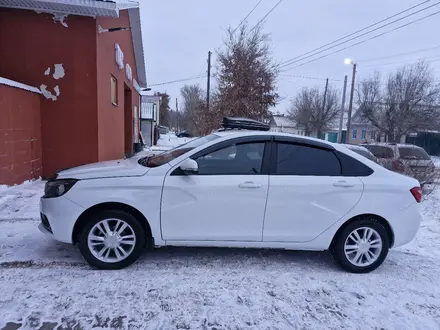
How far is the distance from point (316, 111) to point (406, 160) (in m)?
37.0

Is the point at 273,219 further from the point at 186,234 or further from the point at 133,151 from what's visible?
the point at 133,151

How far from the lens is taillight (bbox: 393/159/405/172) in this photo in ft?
27.9

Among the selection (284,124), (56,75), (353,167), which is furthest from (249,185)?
(284,124)

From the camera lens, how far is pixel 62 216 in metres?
3.49

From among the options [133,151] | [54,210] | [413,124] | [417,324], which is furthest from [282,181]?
[413,124]

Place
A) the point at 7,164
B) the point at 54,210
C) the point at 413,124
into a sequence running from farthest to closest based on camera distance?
the point at 413,124 < the point at 7,164 < the point at 54,210

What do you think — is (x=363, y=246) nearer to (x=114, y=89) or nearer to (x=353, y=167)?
(x=353, y=167)

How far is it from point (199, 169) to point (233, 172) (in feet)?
1.29

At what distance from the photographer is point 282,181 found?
364cm

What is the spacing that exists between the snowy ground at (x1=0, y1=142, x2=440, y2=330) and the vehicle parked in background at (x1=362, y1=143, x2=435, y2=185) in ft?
14.8

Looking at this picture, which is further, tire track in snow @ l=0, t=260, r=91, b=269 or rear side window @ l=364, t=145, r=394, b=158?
rear side window @ l=364, t=145, r=394, b=158

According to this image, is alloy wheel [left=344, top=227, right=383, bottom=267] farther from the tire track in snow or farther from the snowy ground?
A: the tire track in snow

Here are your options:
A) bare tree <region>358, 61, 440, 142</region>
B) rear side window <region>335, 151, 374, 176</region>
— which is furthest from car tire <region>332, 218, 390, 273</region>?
bare tree <region>358, 61, 440, 142</region>

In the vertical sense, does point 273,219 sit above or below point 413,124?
below
